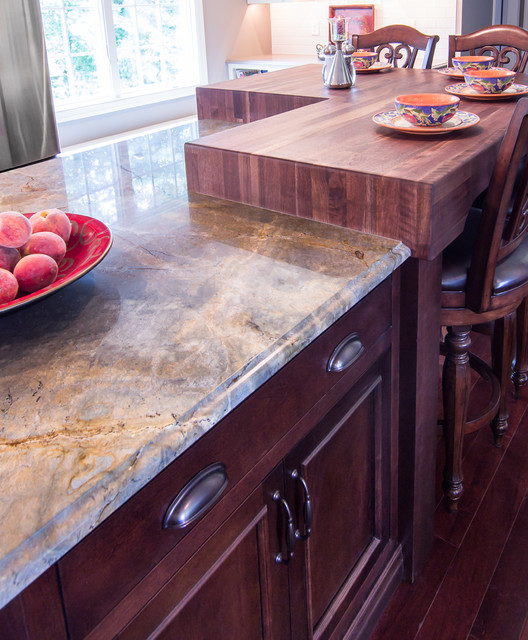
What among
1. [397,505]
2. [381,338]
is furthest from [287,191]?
[397,505]

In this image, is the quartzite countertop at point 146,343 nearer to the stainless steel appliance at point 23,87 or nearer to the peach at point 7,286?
the peach at point 7,286

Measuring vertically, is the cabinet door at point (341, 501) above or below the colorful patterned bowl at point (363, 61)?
below

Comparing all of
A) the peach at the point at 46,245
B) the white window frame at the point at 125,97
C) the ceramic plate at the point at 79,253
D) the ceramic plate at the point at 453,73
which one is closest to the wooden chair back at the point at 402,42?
the ceramic plate at the point at 453,73

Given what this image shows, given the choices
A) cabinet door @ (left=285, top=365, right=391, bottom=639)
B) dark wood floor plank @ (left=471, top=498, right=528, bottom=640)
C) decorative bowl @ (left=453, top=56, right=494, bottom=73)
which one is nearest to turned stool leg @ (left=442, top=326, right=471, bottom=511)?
dark wood floor plank @ (left=471, top=498, right=528, bottom=640)

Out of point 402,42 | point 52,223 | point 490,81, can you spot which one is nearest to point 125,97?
point 402,42

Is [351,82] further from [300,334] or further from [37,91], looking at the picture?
[300,334]

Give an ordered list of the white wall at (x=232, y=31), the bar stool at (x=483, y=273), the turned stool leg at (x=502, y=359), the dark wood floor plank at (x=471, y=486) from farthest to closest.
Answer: the white wall at (x=232, y=31) < the turned stool leg at (x=502, y=359) < the dark wood floor plank at (x=471, y=486) < the bar stool at (x=483, y=273)

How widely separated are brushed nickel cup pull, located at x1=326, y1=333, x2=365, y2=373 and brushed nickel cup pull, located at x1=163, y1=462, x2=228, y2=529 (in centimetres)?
29

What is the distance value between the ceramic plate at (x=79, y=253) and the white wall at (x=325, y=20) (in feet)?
11.3

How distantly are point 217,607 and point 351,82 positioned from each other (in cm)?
174

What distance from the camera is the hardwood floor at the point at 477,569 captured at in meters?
1.37

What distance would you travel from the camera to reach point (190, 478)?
705 mm

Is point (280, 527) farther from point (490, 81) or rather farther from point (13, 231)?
point (490, 81)

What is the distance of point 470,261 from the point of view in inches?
54.7
